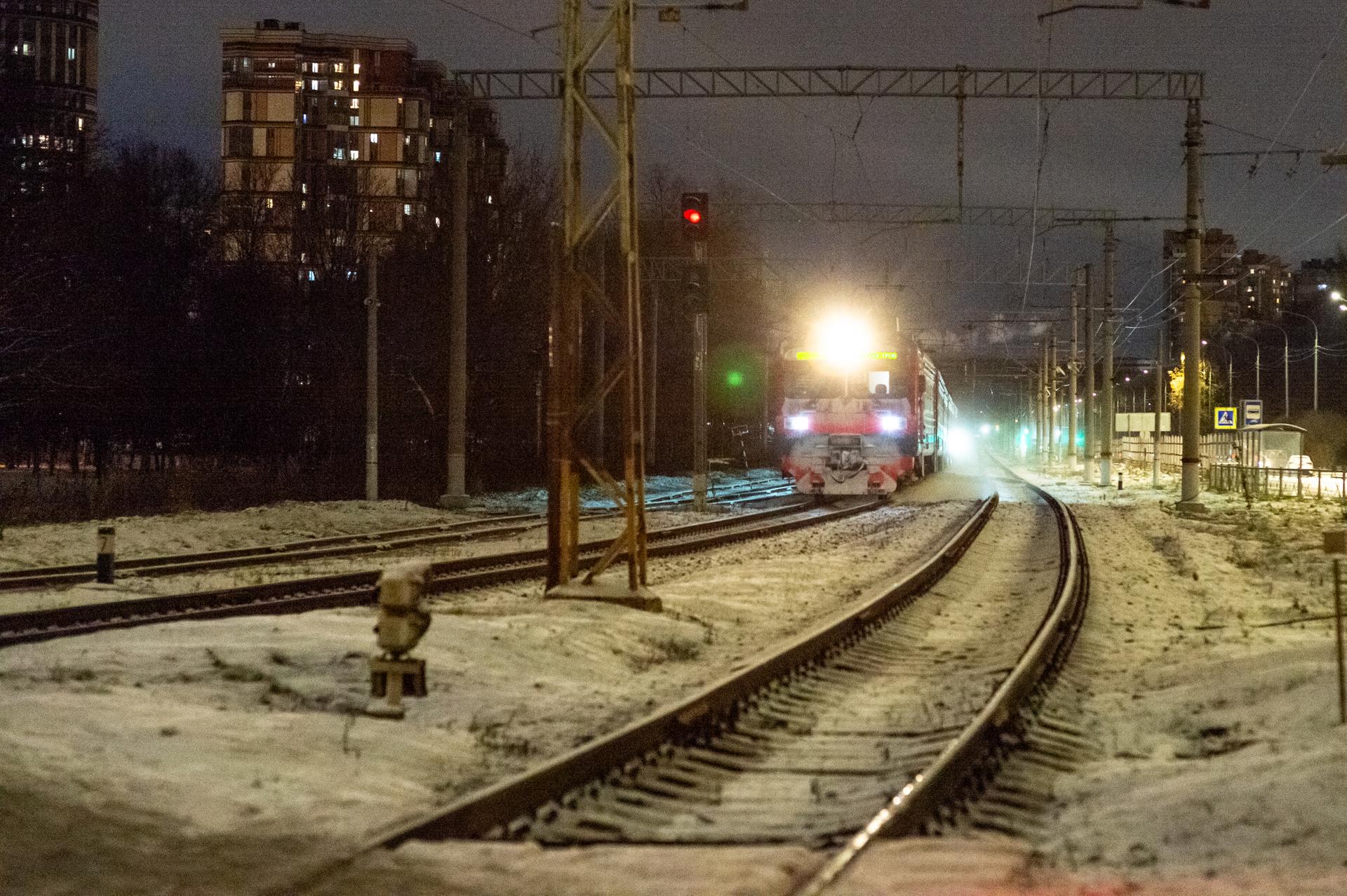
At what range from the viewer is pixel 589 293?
13906 mm

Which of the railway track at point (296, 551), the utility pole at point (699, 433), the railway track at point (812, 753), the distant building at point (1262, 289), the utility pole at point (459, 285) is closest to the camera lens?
the railway track at point (812, 753)

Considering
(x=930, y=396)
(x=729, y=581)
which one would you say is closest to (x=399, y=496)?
(x=930, y=396)

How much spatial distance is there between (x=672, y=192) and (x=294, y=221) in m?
21.6

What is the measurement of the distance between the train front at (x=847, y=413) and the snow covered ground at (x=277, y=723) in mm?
20204

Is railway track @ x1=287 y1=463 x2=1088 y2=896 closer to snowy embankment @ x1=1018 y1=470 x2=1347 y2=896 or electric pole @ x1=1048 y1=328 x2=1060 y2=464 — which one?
snowy embankment @ x1=1018 y1=470 x2=1347 y2=896

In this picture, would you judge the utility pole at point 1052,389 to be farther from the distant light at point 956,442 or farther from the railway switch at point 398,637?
the railway switch at point 398,637

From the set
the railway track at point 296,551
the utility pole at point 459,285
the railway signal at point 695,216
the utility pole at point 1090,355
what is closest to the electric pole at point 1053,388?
the utility pole at point 1090,355

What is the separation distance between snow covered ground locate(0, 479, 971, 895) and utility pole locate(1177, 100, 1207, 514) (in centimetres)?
2069

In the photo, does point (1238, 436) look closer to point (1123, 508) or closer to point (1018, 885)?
point (1123, 508)

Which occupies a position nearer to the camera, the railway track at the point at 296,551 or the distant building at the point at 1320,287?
the railway track at the point at 296,551

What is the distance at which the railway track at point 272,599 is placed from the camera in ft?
41.9

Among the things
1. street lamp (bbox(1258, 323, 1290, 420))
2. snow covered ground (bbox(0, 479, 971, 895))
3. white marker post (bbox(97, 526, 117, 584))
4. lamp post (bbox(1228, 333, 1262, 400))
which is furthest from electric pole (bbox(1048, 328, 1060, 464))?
snow covered ground (bbox(0, 479, 971, 895))

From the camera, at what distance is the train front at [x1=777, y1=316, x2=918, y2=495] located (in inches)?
1383

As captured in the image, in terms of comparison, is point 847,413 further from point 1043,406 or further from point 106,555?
Answer: point 1043,406
